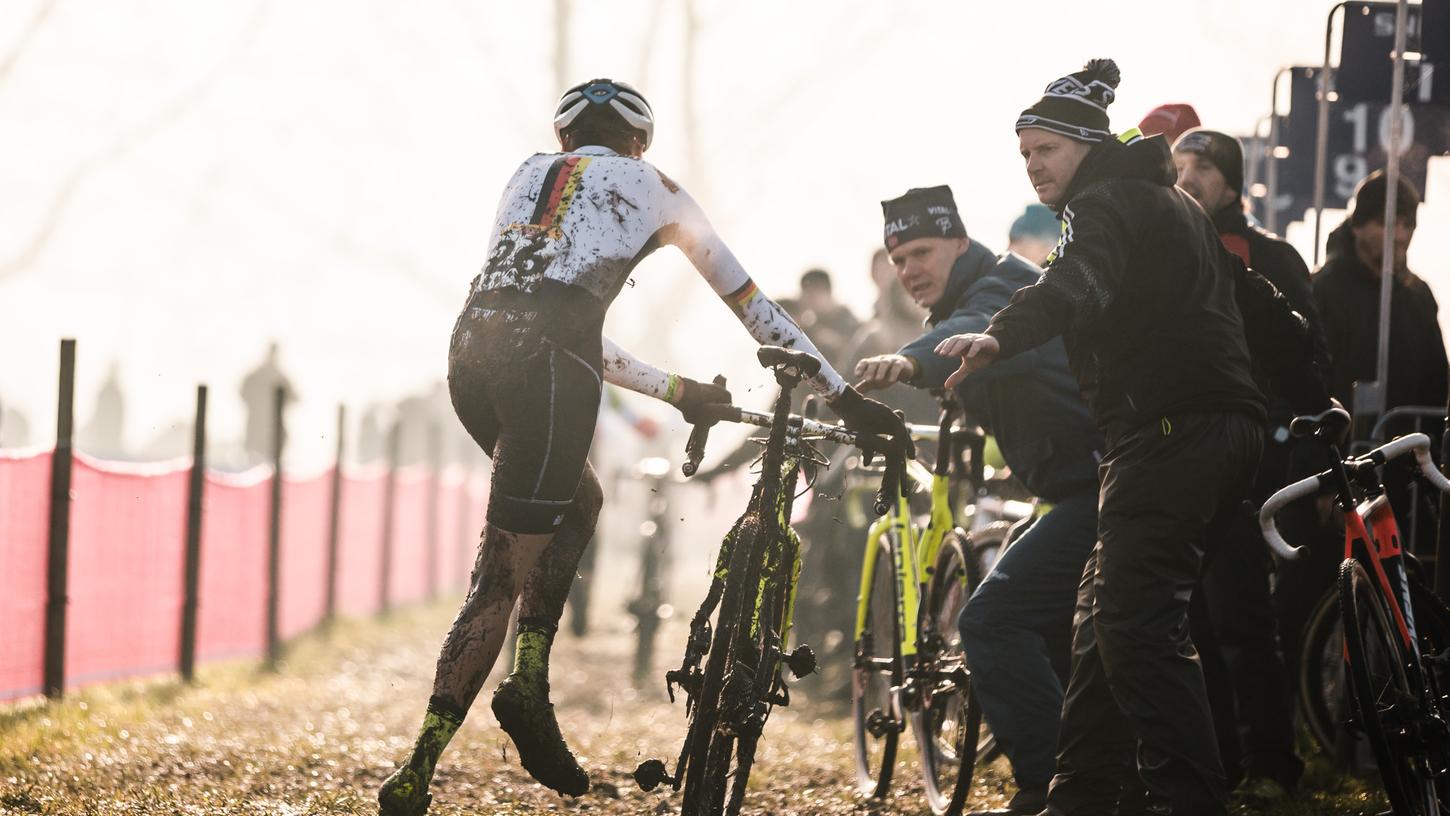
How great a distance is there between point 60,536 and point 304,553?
21.1 feet

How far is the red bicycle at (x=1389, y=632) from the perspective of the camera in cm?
491

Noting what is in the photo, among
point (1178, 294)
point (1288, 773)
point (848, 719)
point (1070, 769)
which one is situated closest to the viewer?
point (1178, 294)

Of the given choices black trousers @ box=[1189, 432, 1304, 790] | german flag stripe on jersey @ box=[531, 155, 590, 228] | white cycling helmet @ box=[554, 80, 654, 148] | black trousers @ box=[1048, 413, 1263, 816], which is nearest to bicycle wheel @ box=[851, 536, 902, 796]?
black trousers @ box=[1189, 432, 1304, 790]

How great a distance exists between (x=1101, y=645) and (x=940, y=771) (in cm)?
192

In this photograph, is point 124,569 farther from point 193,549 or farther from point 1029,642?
point 1029,642

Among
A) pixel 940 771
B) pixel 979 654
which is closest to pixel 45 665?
pixel 940 771

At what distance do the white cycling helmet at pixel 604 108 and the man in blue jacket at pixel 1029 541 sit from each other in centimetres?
100

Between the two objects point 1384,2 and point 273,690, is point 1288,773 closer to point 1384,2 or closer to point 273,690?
point 1384,2

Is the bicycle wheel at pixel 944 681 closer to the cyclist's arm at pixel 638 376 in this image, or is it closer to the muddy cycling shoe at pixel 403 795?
the cyclist's arm at pixel 638 376

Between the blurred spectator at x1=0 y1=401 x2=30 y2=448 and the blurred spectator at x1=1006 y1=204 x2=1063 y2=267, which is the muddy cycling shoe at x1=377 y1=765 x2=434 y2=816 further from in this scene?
the blurred spectator at x1=0 y1=401 x2=30 y2=448

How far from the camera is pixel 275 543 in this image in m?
13.4

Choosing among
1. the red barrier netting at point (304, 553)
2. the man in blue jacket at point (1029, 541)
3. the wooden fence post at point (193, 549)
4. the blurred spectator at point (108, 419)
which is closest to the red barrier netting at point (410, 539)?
the red barrier netting at point (304, 553)

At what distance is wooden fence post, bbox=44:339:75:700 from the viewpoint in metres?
9.10

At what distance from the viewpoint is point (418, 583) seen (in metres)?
20.7
